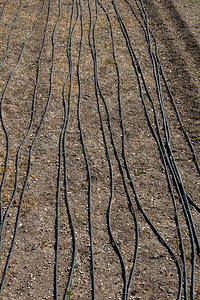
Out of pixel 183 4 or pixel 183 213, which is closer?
pixel 183 213

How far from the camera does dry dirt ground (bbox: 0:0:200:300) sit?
5.12 m

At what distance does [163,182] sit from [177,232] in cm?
103

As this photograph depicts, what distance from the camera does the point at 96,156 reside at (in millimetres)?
6754

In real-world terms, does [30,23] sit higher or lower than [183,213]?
higher

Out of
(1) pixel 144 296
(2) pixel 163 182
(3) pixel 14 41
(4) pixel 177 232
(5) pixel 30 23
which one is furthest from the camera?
(5) pixel 30 23

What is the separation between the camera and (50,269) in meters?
5.08

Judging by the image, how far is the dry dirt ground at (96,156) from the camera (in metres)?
5.12

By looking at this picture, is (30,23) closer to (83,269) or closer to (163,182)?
(163,182)

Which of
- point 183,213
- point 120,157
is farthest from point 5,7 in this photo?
point 183,213

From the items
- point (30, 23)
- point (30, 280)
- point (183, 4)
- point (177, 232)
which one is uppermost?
point (183, 4)

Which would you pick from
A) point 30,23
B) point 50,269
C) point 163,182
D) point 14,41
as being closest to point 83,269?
point 50,269

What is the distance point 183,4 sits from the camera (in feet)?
37.3

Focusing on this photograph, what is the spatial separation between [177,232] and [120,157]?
1806 millimetres

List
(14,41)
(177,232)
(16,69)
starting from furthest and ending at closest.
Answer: (14,41) → (16,69) → (177,232)
